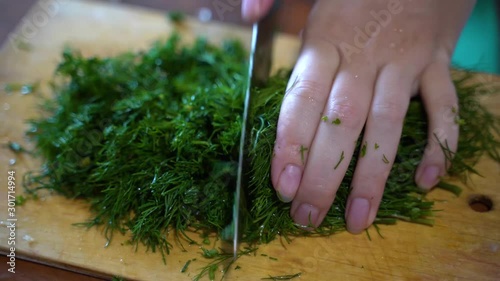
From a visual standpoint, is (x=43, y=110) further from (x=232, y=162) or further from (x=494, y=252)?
(x=494, y=252)

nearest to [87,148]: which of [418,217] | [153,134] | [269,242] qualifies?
[153,134]

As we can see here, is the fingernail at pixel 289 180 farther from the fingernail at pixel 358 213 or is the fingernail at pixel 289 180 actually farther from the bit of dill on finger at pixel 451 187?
the bit of dill on finger at pixel 451 187

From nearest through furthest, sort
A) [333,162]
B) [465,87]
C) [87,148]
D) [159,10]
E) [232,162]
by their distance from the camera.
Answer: [333,162], [232,162], [87,148], [465,87], [159,10]

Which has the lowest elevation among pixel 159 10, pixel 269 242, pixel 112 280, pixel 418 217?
pixel 112 280

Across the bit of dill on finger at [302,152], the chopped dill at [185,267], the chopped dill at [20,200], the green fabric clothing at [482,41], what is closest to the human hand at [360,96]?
the bit of dill on finger at [302,152]

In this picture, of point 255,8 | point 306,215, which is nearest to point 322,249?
point 306,215

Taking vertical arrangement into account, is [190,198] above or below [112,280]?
above

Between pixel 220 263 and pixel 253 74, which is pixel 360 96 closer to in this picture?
pixel 253 74
